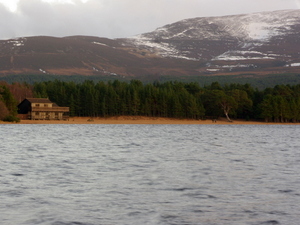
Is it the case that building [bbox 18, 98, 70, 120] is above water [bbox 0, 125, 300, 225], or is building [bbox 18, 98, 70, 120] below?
above

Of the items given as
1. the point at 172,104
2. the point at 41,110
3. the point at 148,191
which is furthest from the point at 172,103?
the point at 148,191

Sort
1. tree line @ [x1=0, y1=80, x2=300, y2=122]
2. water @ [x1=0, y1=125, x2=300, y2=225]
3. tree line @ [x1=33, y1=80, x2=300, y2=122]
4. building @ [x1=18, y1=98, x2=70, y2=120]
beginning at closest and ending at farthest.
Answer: water @ [x1=0, y1=125, x2=300, y2=225], building @ [x1=18, y1=98, x2=70, y2=120], tree line @ [x1=33, y1=80, x2=300, y2=122], tree line @ [x1=0, y1=80, x2=300, y2=122]

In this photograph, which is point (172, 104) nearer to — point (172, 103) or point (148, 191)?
point (172, 103)

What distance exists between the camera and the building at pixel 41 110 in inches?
5906

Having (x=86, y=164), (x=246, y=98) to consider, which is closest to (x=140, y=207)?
(x=86, y=164)

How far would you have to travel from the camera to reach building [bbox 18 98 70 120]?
150000mm

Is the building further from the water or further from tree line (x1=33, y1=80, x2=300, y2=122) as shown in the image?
the water

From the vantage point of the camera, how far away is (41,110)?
491 ft

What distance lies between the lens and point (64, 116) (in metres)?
156

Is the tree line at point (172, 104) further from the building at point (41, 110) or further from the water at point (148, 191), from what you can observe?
the water at point (148, 191)

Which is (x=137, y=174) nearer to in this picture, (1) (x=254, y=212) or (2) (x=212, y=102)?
(1) (x=254, y=212)

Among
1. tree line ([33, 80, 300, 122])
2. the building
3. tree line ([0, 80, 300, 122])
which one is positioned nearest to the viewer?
the building

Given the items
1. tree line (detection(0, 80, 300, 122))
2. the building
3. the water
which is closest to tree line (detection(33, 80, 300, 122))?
tree line (detection(0, 80, 300, 122))

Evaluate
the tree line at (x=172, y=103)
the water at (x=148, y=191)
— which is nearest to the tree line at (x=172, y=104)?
the tree line at (x=172, y=103)
